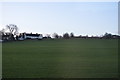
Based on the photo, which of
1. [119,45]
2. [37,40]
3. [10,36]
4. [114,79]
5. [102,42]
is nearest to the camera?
[114,79]

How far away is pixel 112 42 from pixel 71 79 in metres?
17.0

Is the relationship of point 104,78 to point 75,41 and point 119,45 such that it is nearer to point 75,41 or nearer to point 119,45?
point 119,45

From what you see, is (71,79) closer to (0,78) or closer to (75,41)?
(0,78)

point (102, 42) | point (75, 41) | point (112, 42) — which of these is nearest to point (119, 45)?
point (112, 42)

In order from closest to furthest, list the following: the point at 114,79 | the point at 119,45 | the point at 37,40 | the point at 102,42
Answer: the point at 114,79 < the point at 119,45 < the point at 102,42 < the point at 37,40

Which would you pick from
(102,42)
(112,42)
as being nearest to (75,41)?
(102,42)

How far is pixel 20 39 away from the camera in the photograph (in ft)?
104

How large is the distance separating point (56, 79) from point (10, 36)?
2624cm

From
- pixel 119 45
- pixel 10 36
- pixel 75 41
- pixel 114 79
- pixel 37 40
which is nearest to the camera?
pixel 114 79

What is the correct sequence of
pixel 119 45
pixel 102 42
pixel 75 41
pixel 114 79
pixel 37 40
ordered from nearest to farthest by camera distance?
pixel 114 79 < pixel 119 45 < pixel 102 42 < pixel 75 41 < pixel 37 40

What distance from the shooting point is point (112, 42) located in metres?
22.5

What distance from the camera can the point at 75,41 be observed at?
28234 millimetres

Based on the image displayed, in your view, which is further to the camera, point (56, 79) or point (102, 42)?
point (102, 42)

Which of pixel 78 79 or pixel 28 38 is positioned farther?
pixel 28 38
